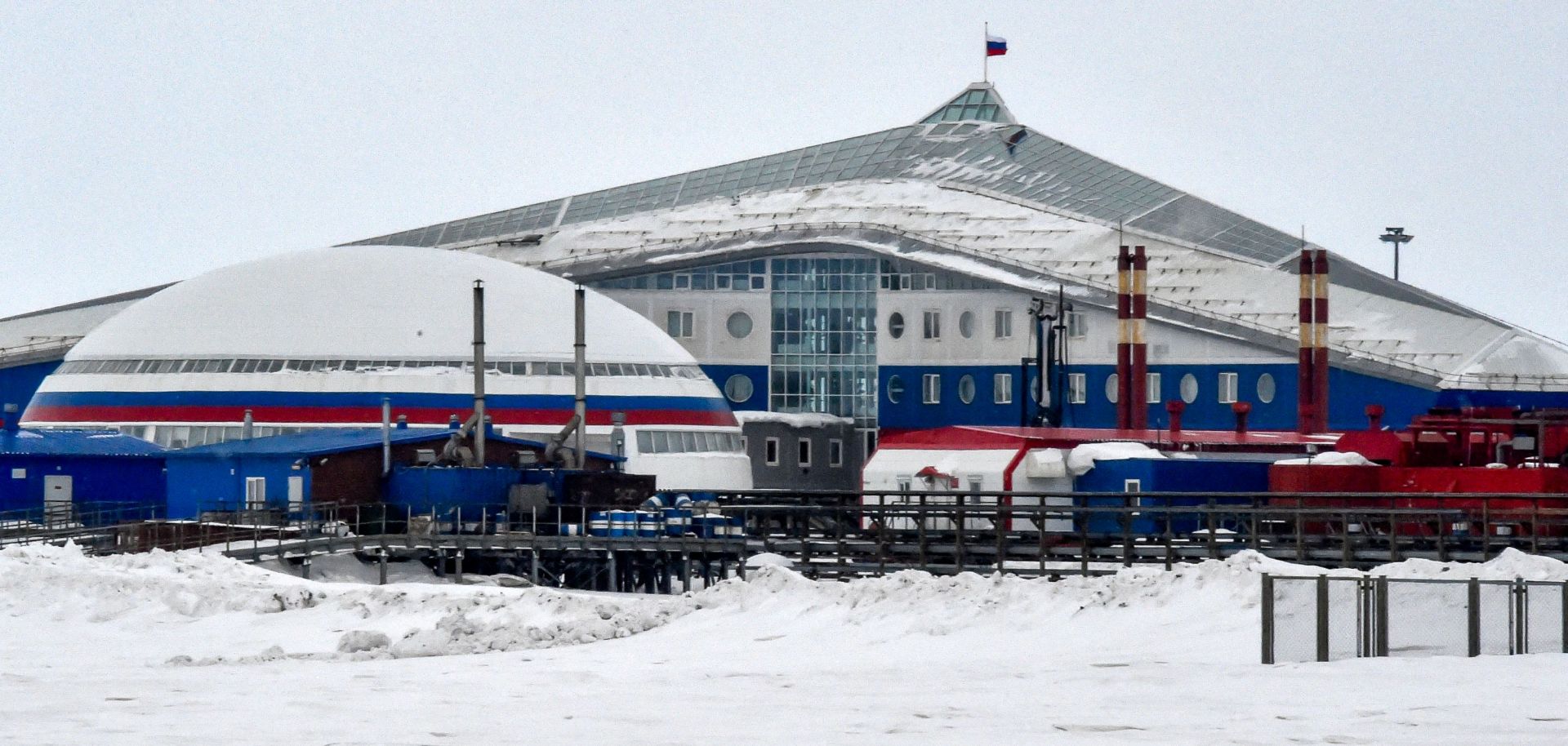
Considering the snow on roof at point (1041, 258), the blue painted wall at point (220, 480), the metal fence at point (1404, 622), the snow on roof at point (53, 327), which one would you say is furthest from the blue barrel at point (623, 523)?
the snow on roof at point (53, 327)

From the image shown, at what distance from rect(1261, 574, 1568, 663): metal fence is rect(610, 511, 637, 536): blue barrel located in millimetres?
26985

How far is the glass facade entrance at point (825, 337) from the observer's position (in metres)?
94.9

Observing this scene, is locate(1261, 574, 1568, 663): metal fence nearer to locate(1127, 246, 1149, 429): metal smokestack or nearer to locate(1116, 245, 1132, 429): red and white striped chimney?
locate(1127, 246, 1149, 429): metal smokestack

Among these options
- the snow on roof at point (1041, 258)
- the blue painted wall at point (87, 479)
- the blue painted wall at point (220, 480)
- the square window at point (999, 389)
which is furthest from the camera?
the square window at point (999, 389)

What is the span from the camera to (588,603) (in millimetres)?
38625

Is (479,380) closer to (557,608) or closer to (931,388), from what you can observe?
(557,608)

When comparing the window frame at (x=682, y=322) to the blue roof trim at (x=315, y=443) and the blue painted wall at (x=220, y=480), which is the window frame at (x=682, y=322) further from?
the blue painted wall at (x=220, y=480)

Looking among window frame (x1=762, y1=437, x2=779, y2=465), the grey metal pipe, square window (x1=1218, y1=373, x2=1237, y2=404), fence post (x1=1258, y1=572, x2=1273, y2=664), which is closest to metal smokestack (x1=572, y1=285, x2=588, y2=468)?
the grey metal pipe

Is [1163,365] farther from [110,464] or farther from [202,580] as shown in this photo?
[202,580]

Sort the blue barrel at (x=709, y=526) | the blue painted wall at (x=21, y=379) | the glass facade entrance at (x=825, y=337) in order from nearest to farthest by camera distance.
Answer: the blue barrel at (x=709, y=526)
the glass facade entrance at (x=825, y=337)
the blue painted wall at (x=21, y=379)

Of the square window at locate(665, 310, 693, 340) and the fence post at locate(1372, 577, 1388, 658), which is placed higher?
the square window at locate(665, 310, 693, 340)

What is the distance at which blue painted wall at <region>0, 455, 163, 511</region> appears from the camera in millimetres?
62969

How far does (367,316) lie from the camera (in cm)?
7956

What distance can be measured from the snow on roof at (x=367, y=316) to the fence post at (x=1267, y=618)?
177 ft
